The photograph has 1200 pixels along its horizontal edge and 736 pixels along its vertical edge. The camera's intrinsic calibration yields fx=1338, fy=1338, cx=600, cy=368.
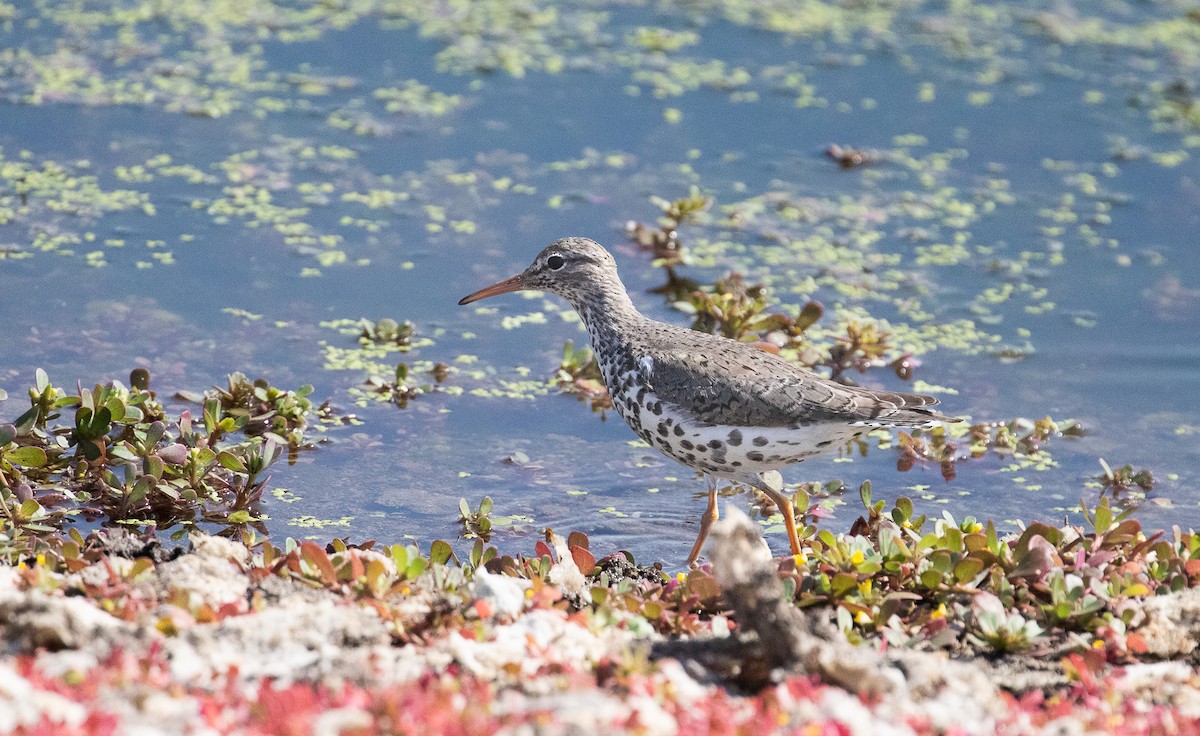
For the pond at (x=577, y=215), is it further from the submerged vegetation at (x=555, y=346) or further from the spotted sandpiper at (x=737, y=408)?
the spotted sandpiper at (x=737, y=408)

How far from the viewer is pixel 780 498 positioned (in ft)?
21.0

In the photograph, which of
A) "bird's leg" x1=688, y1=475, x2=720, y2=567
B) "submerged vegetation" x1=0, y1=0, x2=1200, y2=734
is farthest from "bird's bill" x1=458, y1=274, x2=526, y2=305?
"bird's leg" x1=688, y1=475, x2=720, y2=567

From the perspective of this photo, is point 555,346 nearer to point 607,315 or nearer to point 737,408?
point 607,315

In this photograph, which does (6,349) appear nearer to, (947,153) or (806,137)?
(806,137)

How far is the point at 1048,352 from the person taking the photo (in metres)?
9.09

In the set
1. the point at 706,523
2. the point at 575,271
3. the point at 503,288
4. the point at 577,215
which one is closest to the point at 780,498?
the point at 706,523

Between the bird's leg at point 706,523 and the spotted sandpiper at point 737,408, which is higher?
the spotted sandpiper at point 737,408

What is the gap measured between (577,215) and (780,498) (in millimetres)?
4198

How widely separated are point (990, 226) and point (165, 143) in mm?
6457

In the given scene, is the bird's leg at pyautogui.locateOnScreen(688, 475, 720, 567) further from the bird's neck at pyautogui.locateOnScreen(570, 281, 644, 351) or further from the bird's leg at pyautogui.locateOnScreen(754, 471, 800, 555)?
the bird's neck at pyautogui.locateOnScreen(570, 281, 644, 351)

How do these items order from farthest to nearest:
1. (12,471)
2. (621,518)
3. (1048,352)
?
(1048,352), (621,518), (12,471)

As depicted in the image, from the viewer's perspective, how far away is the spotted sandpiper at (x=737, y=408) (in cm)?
626

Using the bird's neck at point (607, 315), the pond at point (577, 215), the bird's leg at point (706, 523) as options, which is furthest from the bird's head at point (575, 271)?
the bird's leg at point (706, 523)

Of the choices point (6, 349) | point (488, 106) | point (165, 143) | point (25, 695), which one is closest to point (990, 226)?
point (488, 106)
